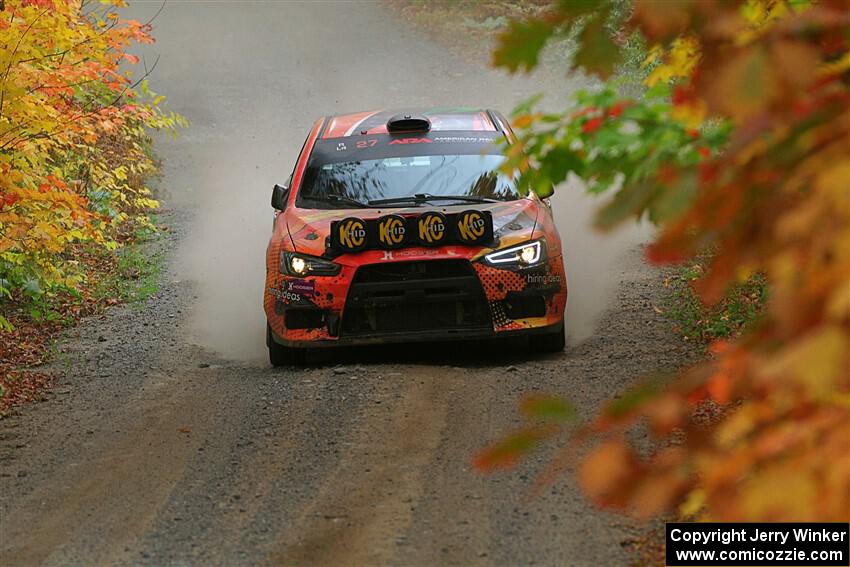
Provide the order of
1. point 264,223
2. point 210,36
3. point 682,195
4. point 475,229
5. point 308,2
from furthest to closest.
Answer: point 308,2
point 210,36
point 264,223
point 475,229
point 682,195

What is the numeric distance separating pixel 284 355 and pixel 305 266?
1.00m

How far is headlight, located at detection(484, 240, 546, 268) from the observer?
30.0ft

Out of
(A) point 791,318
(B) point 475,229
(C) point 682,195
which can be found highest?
(C) point 682,195

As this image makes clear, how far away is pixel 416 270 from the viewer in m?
9.14

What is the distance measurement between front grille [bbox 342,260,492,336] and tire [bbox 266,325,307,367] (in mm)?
795

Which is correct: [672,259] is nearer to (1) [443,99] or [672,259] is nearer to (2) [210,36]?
(1) [443,99]

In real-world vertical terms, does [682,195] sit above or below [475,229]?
above

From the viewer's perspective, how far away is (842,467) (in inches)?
73.8

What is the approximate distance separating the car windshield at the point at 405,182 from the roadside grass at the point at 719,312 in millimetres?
2052

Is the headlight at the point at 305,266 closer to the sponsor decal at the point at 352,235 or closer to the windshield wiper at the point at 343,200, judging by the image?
the sponsor decal at the point at 352,235

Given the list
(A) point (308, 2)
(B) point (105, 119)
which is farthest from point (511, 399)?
(A) point (308, 2)

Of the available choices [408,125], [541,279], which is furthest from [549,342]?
[408,125]

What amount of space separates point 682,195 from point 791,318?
0.48 meters

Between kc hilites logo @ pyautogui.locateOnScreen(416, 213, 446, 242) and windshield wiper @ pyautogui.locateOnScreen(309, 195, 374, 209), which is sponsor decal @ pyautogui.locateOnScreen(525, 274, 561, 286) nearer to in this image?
kc hilites logo @ pyautogui.locateOnScreen(416, 213, 446, 242)
